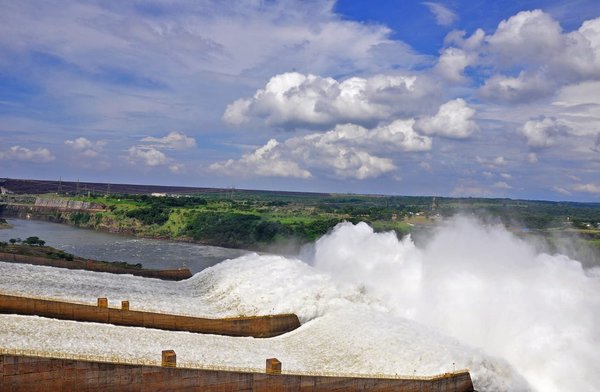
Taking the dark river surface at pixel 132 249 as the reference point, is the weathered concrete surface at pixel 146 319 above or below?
above

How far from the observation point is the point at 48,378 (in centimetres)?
2211

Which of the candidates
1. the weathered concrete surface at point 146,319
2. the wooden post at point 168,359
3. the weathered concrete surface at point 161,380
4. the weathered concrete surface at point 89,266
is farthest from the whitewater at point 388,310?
the weathered concrete surface at point 89,266

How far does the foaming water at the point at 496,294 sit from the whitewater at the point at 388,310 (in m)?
0.09

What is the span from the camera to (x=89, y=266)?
57094 millimetres

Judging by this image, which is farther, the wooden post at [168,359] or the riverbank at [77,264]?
the riverbank at [77,264]

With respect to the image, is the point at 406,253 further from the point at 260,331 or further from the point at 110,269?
the point at 110,269

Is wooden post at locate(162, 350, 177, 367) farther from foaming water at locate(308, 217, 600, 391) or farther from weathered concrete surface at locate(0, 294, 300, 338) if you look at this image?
foaming water at locate(308, 217, 600, 391)

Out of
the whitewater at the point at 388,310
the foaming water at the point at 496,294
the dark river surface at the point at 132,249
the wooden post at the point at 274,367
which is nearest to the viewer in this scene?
the wooden post at the point at 274,367

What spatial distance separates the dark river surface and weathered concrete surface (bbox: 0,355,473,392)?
5504 cm

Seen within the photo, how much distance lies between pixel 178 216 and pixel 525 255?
3918 inches

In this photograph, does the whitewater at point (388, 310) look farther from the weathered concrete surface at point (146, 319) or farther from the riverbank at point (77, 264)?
the riverbank at point (77, 264)

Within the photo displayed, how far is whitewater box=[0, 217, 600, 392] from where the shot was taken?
2944cm

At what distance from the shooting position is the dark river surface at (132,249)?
85.8m

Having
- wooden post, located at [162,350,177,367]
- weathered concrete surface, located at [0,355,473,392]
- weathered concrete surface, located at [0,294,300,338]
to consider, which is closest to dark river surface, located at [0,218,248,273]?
weathered concrete surface, located at [0,294,300,338]
